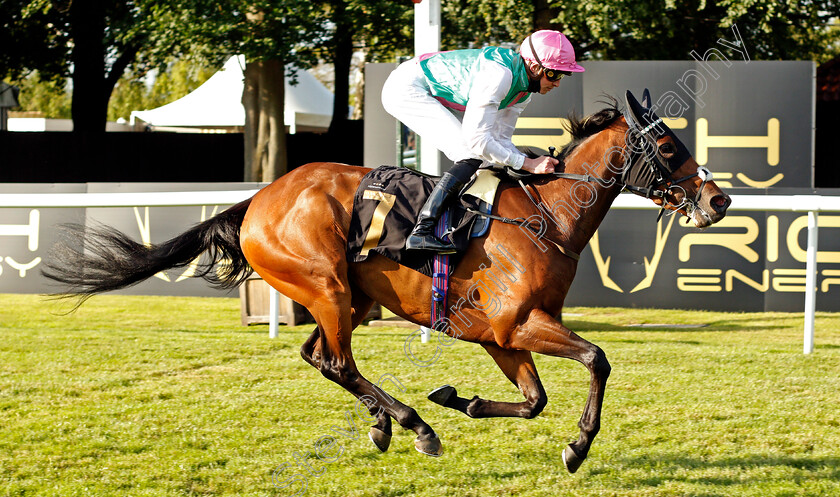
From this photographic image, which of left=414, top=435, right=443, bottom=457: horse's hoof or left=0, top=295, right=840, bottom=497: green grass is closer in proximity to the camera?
left=414, top=435, right=443, bottom=457: horse's hoof

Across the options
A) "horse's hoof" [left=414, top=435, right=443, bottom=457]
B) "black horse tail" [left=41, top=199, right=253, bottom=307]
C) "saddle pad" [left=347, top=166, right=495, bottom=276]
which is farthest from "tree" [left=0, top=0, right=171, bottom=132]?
"horse's hoof" [left=414, top=435, right=443, bottom=457]

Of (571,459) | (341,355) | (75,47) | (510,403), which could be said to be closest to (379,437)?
(341,355)

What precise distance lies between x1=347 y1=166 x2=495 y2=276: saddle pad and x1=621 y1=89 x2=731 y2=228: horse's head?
604 mm

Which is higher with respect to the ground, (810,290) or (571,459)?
(810,290)

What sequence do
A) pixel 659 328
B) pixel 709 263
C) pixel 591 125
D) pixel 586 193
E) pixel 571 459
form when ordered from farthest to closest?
pixel 709 263
pixel 659 328
pixel 591 125
pixel 586 193
pixel 571 459

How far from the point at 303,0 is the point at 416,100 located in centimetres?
822

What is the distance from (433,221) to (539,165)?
0.48 meters

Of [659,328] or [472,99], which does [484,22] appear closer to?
[659,328]

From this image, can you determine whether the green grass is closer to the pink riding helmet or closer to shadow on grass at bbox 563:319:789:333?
shadow on grass at bbox 563:319:789:333

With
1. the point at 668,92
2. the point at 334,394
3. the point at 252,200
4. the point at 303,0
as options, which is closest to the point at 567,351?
the point at 252,200

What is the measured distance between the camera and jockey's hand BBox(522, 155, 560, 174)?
3.71 meters

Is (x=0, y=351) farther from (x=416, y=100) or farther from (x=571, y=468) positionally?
(x=571, y=468)

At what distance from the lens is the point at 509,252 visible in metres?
3.66

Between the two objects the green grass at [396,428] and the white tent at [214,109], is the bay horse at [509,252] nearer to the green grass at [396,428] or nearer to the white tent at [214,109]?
the green grass at [396,428]
